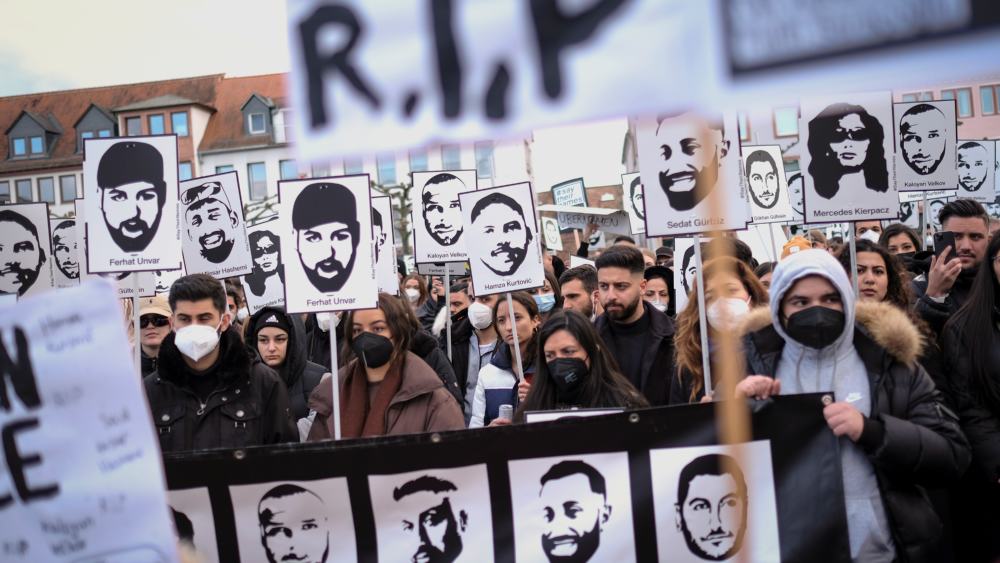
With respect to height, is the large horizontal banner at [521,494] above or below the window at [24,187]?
below

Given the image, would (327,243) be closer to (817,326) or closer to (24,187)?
(817,326)

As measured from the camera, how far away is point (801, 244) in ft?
28.1

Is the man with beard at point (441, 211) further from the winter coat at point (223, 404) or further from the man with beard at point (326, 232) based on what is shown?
the winter coat at point (223, 404)

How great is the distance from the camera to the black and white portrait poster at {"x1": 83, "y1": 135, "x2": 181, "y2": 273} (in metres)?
6.16

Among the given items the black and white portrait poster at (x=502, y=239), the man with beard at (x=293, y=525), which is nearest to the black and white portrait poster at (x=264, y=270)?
the black and white portrait poster at (x=502, y=239)

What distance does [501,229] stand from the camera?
770cm

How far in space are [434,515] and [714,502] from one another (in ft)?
3.43

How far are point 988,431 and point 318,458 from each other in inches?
100

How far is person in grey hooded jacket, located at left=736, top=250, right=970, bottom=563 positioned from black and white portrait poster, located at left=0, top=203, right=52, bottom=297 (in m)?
7.27

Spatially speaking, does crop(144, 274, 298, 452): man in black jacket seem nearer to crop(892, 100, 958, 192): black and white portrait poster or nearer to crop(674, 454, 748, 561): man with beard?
crop(674, 454, 748, 561): man with beard

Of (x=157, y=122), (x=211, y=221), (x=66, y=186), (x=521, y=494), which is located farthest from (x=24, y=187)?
(x=521, y=494)

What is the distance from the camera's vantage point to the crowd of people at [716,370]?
3438 millimetres
